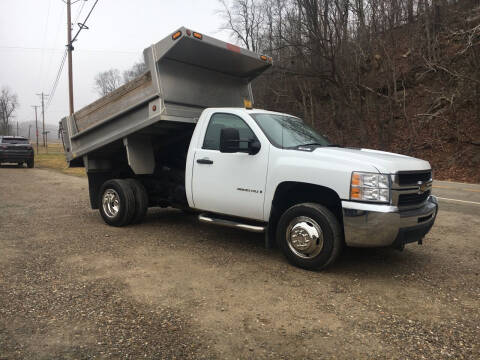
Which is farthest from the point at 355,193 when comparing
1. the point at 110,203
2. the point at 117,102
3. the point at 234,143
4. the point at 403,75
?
the point at 403,75

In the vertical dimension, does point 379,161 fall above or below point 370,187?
above

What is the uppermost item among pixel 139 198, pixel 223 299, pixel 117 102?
pixel 117 102

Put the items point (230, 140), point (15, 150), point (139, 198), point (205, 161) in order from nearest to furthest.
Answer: point (230, 140) < point (205, 161) < point (139, 198) < point (15, 150)

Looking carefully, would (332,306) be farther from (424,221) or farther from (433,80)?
(433,80)

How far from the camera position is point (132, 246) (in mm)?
5453

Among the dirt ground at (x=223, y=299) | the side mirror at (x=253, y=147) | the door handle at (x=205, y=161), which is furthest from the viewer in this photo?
the door handle at (x=205, y=161)

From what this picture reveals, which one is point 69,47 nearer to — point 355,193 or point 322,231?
point 322,231

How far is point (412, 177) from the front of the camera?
4.28m

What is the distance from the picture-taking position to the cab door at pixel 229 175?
4832 millimetres

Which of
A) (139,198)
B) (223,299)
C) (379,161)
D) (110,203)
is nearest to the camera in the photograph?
(223,299)

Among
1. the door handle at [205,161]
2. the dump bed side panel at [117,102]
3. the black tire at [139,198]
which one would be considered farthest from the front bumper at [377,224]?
the black tire at [139,198]

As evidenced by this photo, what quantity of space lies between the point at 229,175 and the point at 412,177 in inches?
87.0

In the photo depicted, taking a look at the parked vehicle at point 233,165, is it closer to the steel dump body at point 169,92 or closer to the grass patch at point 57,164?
the steel dump body at point 169,92

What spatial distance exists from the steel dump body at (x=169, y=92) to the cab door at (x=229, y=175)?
77cm
